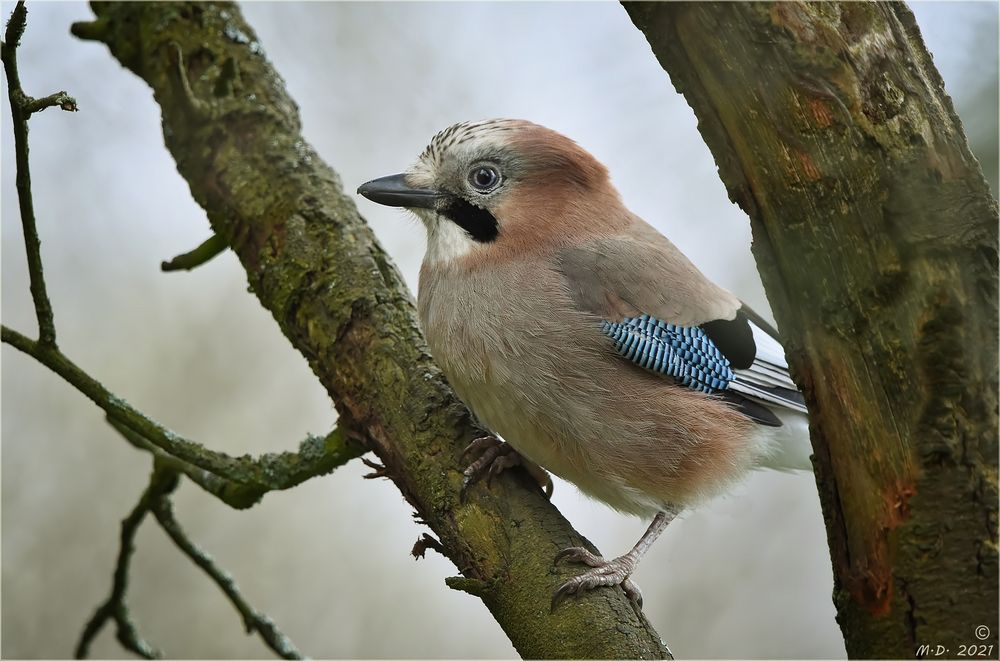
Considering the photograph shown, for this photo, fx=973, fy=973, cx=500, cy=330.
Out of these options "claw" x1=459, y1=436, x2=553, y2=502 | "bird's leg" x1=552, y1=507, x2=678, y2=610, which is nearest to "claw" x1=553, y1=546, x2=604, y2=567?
"bird's leg" x1=552, y1=507, x2=678, y2=610

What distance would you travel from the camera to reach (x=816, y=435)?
203cm

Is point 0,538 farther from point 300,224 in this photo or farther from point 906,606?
point 906,606

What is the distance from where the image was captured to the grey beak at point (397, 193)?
10.9 ft

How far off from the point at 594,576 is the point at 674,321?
38.7 inches

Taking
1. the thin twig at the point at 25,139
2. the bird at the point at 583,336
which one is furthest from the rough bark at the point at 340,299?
the thin twig at the point at 25,139

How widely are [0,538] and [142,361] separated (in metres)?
1.15

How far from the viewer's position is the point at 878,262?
1.90 meters

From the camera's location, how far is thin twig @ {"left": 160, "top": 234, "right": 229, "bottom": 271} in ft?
11.7

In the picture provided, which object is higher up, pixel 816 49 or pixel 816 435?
pixel 816 49

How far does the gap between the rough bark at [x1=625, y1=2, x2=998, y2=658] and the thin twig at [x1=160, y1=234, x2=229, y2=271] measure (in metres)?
2.11

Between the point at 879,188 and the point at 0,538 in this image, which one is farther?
the point at 0,538

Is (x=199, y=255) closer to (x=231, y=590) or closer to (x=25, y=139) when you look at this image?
(x=25, y=139)

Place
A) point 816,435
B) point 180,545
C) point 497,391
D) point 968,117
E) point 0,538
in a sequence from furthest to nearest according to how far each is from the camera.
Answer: point 0,538
point 968,117
point 180,545
point 497,391
point 816,435

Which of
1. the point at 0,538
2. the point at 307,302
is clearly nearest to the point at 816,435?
the point at 307,302
